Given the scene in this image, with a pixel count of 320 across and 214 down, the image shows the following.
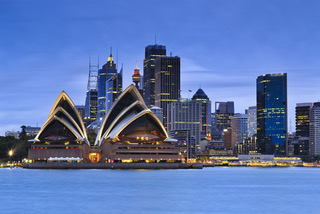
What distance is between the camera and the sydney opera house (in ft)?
496

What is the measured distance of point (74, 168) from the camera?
151 metres

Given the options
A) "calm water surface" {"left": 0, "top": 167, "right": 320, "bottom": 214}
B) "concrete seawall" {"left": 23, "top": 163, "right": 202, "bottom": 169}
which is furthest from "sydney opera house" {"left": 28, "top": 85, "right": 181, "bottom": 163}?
"calm water surface" {"left": 0, "top": 167, "right": 320, "bottom": 214}

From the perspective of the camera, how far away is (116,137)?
150500mm

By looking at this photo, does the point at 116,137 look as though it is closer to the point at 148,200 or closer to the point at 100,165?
the point at 100,165

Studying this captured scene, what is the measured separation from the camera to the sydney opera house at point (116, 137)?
15112cm

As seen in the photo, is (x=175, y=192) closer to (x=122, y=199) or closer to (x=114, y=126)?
(x=122, y=199)

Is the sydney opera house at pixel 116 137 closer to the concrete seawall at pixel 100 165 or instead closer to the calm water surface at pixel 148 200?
the concrete seawall at pixel 100 165

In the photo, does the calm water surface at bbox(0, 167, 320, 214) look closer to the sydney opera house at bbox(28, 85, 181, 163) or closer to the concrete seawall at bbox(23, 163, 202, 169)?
the concrete seawall at bbox(23, 163, 202, 169)

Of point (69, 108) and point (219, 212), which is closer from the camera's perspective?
point (219, 212)

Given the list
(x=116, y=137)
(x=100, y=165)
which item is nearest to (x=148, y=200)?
(x=116, y=137)

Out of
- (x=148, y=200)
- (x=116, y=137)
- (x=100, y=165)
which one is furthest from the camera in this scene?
(x=100, y=165)

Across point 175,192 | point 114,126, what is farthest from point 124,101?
point 175,192

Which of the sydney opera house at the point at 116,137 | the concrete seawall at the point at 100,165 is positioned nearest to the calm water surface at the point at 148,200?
the concrete seawall at the point at 100,165

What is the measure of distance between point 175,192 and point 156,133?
82947 millimetres
